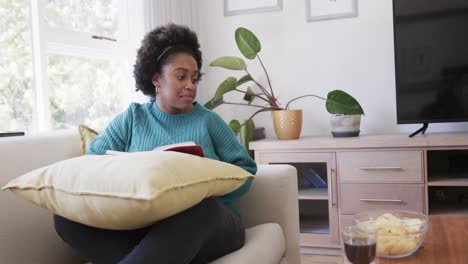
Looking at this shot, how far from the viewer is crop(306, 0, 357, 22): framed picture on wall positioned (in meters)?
2.83

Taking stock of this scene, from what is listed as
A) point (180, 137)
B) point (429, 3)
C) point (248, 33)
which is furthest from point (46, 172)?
point (429, 3)

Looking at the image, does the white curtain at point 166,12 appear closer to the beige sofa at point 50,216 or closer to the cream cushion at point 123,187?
the beige sofa at point 50,216

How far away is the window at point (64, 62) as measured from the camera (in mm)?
1984

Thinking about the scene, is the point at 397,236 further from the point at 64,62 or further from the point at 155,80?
the point at 64,62

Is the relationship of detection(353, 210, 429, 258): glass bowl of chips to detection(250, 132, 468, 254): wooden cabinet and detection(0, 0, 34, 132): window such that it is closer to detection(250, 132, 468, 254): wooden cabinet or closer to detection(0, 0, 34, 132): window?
detection(250, 132, 468, 254): wooden cabinet

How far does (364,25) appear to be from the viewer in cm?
281

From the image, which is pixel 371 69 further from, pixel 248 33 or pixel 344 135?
pixel 248 33

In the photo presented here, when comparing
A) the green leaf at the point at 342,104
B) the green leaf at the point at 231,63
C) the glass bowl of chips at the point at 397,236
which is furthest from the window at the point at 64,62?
the glass bowl of chips at the point at 397,236

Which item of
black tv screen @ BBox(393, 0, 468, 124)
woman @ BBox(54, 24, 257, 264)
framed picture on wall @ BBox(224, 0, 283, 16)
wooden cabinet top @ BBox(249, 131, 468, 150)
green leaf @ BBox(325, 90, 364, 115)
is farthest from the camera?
framed picture on wall @ BBox(224, 0, 283, 16)

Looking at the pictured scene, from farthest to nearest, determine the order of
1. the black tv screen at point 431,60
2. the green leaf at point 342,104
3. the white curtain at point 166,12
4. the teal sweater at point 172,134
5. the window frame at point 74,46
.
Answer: the white curtain at point 166,12, the green leaf at point 342,104, the black tv screen at point 431,60, the window frame at point 74,46, the teal sweater at point 172,134

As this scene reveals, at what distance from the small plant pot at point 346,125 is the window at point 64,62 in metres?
1.23

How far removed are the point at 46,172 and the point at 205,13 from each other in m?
2.32

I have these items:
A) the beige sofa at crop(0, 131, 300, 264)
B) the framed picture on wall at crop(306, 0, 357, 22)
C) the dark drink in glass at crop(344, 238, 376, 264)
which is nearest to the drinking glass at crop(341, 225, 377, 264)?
the dark drink in glass at crop(344, 238, 376, 264)

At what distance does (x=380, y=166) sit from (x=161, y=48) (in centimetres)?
134
